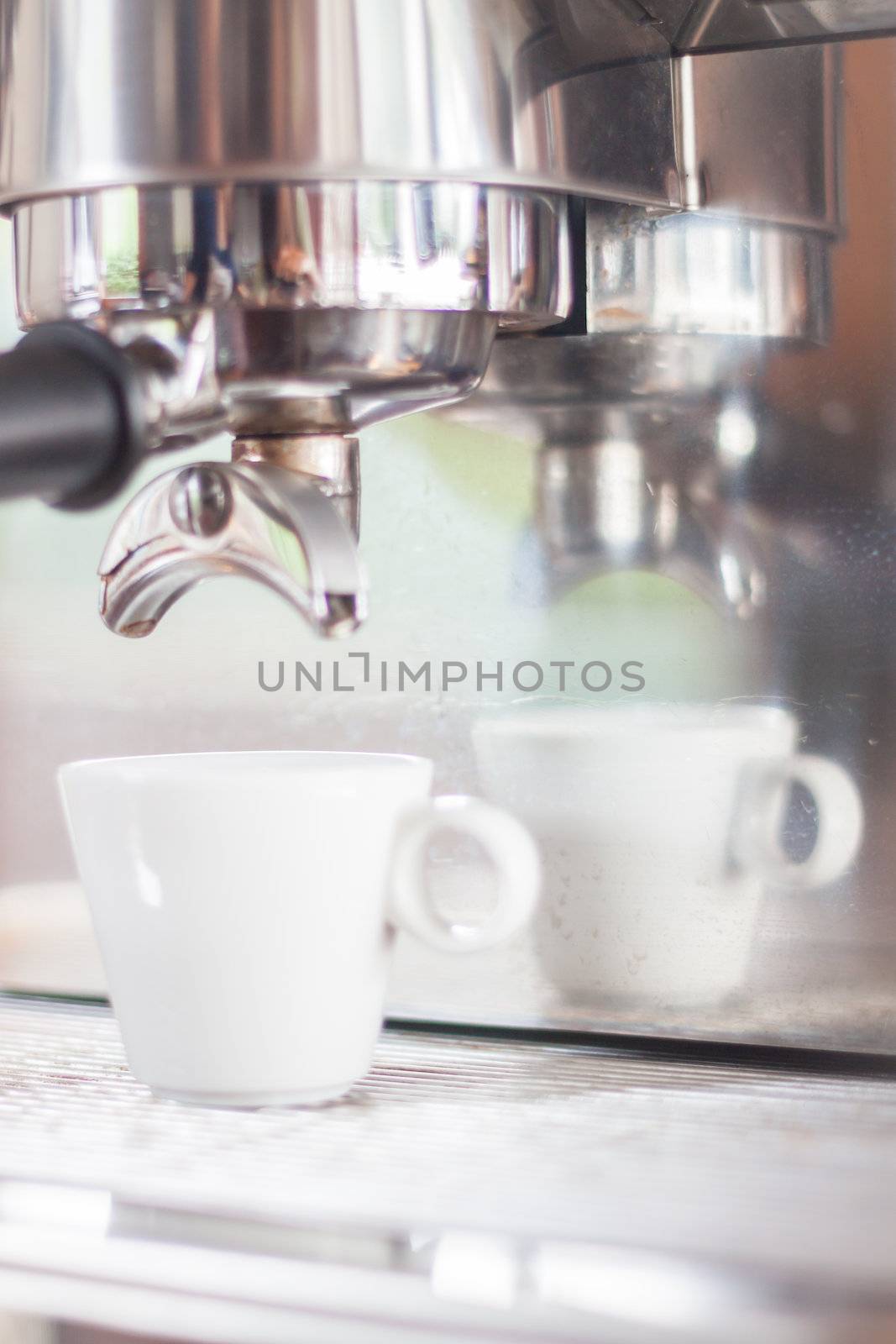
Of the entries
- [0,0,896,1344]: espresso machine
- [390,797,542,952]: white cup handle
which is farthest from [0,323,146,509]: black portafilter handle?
[390,797,542,952]: white cup handle

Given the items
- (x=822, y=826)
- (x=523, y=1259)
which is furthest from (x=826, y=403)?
(x=523, y=1259)

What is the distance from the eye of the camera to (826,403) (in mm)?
405

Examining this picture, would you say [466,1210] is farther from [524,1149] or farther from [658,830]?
[658,830]

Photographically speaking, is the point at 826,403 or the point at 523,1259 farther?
the point at 826,403

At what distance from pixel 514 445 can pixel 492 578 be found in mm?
35

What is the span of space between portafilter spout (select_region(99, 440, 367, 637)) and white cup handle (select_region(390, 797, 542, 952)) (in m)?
0.05

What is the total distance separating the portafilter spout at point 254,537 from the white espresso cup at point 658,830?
0.10m

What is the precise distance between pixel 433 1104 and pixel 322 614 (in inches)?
4.3

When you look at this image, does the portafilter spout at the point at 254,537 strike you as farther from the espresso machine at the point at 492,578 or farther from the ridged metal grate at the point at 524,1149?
the ridged metal grate at the point at 524,1149

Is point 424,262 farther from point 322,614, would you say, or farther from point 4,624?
point 4,624

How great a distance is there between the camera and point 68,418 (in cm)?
32

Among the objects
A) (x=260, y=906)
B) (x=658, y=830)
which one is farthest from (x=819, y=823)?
(x=260, y=906)

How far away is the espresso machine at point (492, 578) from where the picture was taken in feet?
0.93

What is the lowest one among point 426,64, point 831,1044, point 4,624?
point 831,1044
